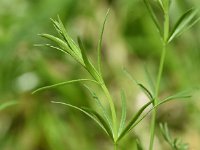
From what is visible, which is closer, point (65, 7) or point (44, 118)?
point (44, 118)

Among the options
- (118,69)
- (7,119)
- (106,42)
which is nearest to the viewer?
(7,119)

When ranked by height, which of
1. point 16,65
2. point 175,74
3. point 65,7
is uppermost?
point 65,7

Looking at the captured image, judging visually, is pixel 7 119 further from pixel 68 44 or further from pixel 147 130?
pixel 68 44

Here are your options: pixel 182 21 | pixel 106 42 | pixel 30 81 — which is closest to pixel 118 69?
pixel 106 42

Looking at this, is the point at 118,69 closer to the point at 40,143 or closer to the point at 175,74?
the point at 175,74

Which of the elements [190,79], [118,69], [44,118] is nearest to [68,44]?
[44,118]

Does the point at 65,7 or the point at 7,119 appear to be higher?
the point at 65,7

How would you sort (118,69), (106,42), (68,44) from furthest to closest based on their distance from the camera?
(106,42) → (118,69) → (68,44)
